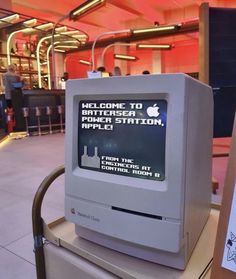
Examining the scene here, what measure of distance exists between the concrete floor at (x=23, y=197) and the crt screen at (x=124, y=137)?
668mm

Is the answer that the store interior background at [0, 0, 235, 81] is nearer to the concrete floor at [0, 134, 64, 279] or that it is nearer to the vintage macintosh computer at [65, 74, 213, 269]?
the concrete floor at [0, 134, 64, 279]

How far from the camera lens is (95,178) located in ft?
2.36

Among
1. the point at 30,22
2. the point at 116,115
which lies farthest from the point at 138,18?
the point at 116,115

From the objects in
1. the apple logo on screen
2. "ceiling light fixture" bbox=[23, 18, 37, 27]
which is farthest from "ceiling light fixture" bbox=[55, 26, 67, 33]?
the apple logo on screen

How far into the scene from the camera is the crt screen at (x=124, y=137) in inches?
25.2

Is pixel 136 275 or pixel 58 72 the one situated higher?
pixel 58 72

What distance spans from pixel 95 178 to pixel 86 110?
0.18m

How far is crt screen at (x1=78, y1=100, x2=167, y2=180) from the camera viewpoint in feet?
2.10

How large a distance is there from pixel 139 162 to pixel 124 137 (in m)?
0.07

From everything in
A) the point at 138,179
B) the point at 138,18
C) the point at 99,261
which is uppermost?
the point at 138,18

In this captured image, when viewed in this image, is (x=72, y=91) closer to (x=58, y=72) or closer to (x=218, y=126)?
(x=218, y=126)

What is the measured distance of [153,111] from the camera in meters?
0.64

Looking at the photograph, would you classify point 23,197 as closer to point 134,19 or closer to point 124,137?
point 124,137

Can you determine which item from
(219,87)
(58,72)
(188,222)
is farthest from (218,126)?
(58,72)
